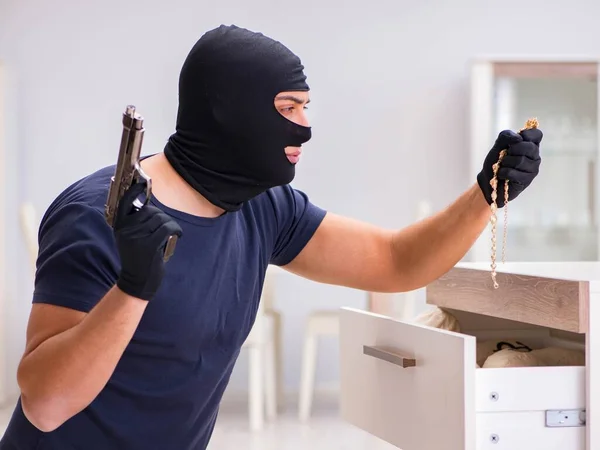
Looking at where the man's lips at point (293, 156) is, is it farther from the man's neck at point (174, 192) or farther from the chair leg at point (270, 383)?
the chair leg at point (270, 383)

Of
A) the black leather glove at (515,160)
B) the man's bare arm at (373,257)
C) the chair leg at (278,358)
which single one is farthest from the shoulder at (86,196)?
the chair leg at (278,358)

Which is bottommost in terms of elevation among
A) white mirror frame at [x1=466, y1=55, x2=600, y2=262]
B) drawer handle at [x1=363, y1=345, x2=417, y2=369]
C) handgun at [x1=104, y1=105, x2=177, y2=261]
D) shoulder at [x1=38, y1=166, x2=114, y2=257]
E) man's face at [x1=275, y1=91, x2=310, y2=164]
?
drawer handle at [x1=363, y1=345, x2=417, y2=369]

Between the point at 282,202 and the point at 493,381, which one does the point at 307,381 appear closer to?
the point at 282,202

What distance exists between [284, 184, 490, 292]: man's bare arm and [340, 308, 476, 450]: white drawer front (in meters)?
0.07

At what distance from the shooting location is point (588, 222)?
14.6ft

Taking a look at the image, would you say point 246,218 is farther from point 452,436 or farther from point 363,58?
point 363,58

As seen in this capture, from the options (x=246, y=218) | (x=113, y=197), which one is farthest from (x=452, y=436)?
(x=113, y=197)

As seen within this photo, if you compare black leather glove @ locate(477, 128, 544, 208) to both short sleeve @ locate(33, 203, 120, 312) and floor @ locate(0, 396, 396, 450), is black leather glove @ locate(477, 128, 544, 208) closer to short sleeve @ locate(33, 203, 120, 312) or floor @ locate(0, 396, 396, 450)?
short sleeve @ locate(33, 203, 120, 312)

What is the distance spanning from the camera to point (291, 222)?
1.42 meters

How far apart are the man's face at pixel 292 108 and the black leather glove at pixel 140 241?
0.37 m

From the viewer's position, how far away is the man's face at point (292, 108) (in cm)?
128

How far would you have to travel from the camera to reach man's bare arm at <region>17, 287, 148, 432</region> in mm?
969

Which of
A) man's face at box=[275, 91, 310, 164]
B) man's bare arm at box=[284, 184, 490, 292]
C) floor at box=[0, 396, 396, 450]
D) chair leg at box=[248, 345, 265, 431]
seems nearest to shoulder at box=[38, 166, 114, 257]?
man's face at box=[275, 91, 310, 164]

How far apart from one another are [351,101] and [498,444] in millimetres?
3401
